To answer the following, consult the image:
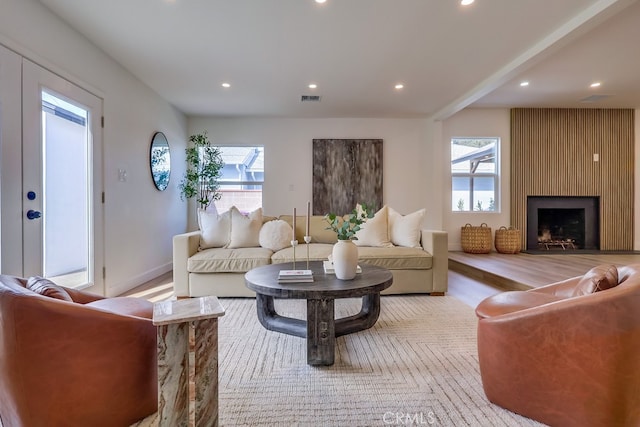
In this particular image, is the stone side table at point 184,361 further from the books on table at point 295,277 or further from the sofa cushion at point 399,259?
the sofa cushion at point 399,259

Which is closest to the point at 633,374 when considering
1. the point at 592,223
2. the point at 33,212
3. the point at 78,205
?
the point at 33,212

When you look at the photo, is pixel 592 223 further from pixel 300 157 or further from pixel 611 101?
pixel 300 157

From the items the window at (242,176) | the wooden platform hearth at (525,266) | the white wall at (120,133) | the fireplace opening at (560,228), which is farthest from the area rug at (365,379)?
the fireplace opening at (560,228)

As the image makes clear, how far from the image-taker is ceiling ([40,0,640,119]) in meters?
2.43

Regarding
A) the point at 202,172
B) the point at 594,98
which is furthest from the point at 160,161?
the point at 594,98

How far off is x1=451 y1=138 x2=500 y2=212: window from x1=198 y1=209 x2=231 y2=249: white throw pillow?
4197 millimetres

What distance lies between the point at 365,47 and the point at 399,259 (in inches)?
85.9

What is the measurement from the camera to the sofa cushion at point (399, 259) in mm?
3088

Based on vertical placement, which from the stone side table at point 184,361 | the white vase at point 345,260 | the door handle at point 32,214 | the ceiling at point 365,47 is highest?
the ceiling at point 365,47

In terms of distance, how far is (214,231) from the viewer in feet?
11.1

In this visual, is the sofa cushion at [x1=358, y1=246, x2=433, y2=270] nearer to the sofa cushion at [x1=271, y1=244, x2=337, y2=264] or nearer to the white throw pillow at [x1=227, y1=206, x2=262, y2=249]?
the sofa cushion at [x1=271, y1=244, x2=337, y2=264]

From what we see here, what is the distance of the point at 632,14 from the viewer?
2.63m

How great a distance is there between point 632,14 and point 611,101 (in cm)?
311

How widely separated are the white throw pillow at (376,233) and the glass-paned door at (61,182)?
9.07 feet
